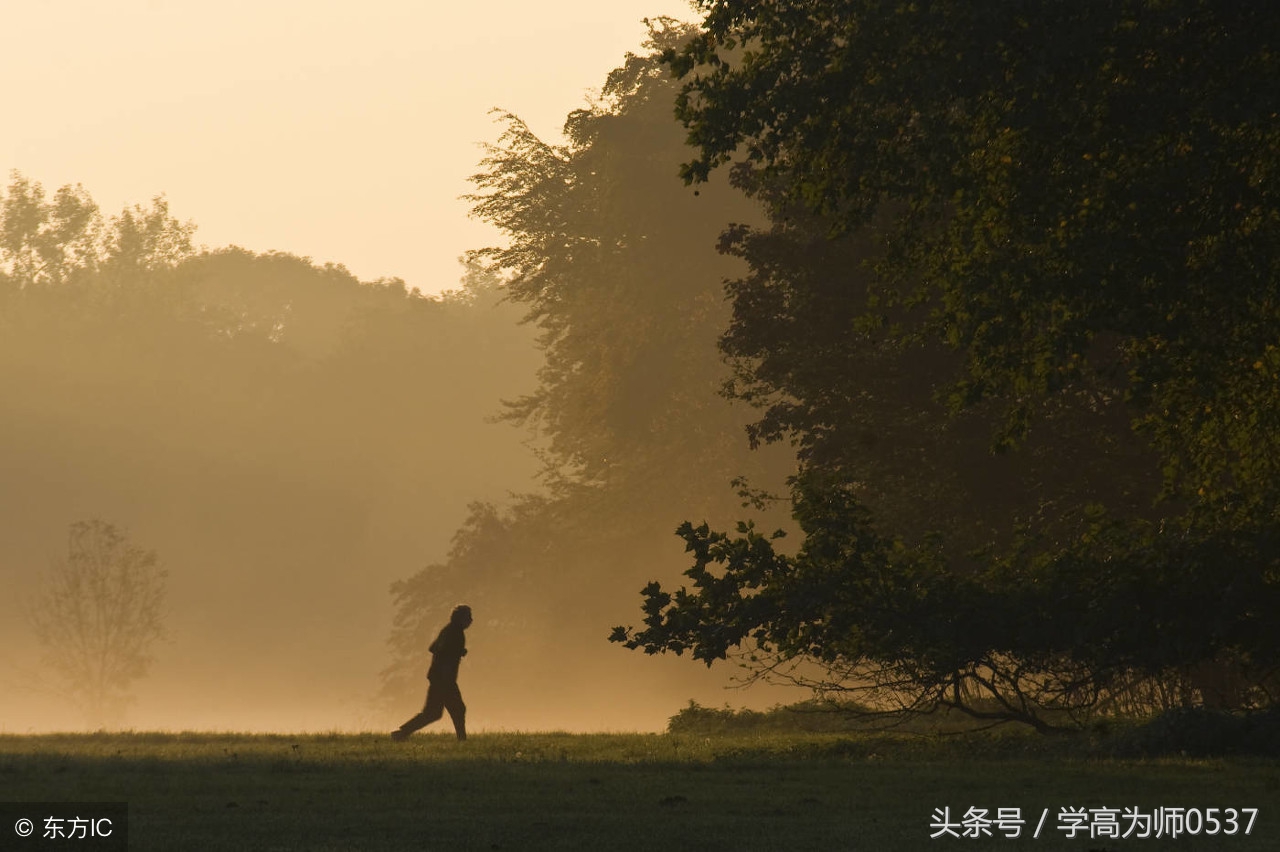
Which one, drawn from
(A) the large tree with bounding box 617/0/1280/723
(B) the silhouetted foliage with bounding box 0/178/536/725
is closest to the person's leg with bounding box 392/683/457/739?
(A) the large tree with bounding box 617/0/1280/723

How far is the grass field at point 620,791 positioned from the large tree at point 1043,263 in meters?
1.45

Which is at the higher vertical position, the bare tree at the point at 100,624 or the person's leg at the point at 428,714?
the bare tree at the point at 100,624

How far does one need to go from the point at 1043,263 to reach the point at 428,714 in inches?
388

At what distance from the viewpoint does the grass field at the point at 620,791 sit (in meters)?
10.9

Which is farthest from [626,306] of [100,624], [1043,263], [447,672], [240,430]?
[240,430]

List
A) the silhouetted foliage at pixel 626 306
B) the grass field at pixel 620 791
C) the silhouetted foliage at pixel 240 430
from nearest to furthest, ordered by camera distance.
Result: 1. the grass field at pixel 620 791
2. the silhouetted foliage at pixel 626 306
3. the silhouetted foliage at pixel 240 430

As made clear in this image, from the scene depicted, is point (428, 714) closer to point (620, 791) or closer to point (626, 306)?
point (620, 791)

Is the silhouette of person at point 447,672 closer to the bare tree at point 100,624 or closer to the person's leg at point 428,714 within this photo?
the person's leg at point 428,714

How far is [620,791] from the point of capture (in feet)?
45.4

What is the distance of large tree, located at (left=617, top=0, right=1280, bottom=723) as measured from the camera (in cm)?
1520

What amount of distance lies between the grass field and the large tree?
1.45m

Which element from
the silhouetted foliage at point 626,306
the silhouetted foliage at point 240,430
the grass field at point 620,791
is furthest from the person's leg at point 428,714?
the silhouetted foliage at point 240,430

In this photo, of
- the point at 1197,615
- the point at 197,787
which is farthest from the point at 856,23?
the point at 197,787

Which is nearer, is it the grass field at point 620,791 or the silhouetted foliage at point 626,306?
the grass field at point 620,791
